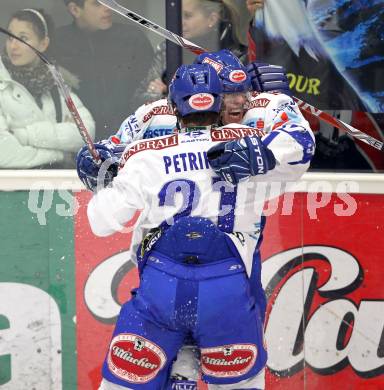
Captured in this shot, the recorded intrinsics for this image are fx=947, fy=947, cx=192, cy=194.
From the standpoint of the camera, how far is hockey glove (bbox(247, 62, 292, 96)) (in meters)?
3.80

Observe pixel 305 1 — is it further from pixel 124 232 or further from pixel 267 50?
pixel 124 232

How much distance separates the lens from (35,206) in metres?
4.61

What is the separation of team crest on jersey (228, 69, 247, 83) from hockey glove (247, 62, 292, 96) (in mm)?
201

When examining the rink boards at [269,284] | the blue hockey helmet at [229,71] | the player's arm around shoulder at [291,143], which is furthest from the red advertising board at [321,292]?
the player's arm around shoulder at [291,143]

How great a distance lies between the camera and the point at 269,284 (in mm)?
4566

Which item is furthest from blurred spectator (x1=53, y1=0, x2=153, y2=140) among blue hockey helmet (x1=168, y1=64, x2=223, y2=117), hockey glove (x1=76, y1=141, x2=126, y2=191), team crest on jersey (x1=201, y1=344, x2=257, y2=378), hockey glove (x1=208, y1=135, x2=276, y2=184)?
team crest on jersey (x1=201, y1=344, x2=257, y2=378)

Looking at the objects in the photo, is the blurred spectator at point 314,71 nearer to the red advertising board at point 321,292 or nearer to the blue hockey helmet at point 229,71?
the red advertising board at point 321,292

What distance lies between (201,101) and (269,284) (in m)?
1.58

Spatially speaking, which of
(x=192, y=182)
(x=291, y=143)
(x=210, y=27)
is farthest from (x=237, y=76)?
(x=210, y=27)

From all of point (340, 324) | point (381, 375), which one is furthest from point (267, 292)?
point (381, 375)

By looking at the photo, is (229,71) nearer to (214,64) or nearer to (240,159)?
(214,64)

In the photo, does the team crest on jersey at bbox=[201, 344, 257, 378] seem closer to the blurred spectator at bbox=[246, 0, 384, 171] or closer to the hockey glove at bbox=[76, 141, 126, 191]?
the hockey glove at bbox=[76, 141, 126, 191]

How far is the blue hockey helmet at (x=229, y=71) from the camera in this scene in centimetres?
360

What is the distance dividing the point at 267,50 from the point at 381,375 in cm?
169
